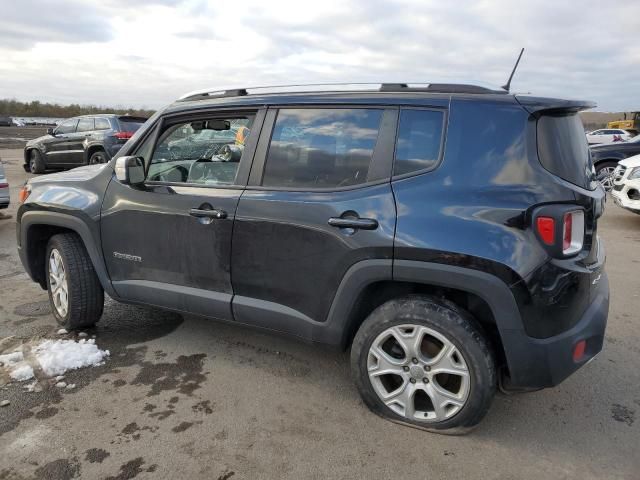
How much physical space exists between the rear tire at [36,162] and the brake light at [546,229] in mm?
15335

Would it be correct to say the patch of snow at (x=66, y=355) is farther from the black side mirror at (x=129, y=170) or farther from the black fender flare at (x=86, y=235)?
the black side mirror at (x=129, y=170)

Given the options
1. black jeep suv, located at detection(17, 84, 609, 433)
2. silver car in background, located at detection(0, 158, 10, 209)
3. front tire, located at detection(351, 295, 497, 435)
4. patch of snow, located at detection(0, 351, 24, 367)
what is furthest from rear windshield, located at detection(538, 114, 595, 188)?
silver car in background, located at detection(0, 158, 10, 209)

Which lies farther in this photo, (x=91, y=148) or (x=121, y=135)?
(x=91, y=148)

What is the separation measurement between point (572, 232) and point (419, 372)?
1.03 meters

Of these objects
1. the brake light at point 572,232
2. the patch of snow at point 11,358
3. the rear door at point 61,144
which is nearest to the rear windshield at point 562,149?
the brake light at point 572,232

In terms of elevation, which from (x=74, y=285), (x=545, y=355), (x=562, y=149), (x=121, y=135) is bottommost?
(x=74, y=285)

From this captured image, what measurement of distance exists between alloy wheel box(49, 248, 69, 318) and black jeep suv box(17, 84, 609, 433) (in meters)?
0.77

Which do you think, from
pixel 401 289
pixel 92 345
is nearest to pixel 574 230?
pixel 401 289

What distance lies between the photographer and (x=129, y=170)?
11.1 ft

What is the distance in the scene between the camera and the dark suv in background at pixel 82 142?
12.9 meters

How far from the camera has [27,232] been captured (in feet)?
13.6

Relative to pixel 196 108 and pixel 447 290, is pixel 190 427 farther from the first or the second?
pixel 196 108

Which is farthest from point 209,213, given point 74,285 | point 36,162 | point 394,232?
point 36,162

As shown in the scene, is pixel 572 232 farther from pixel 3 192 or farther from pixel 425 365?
pixel 3 192
